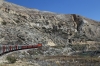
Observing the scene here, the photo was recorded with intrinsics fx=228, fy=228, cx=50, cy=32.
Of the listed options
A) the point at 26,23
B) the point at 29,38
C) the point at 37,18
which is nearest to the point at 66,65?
the point at 29,38

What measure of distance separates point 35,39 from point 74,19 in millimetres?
44927

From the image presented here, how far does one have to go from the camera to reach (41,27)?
10088cm

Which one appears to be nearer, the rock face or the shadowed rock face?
the shadowed rock face

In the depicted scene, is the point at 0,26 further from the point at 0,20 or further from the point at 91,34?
the point at 91,34

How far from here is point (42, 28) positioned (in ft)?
332

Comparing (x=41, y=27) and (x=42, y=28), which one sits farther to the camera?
(x=42, y=28)

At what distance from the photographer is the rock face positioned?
77.8m

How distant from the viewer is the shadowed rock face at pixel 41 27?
7762cm

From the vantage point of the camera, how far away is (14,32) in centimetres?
7694

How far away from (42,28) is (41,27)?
0.67 metres

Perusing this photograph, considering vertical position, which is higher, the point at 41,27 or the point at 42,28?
the point at 41,27

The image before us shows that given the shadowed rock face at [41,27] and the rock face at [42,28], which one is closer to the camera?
the shadowed rock face at [41,27]

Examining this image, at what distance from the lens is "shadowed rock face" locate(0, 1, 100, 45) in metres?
77.6

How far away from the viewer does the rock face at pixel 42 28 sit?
77.8 m
